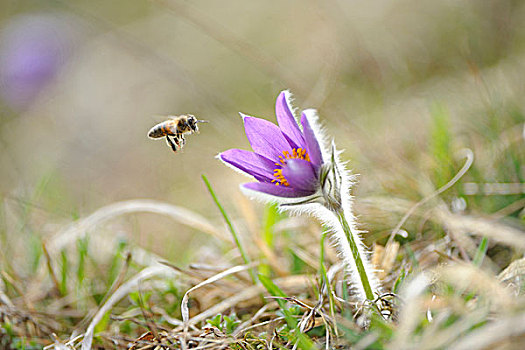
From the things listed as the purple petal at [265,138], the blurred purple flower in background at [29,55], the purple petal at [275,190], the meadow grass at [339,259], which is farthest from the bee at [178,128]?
the blurred purple flower in background at [29,55]

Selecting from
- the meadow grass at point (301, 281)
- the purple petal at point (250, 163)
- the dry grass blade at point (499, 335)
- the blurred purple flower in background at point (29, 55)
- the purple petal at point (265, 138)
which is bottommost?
the meadow grass at point (301, 281)

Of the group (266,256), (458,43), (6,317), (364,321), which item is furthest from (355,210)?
(458,43)

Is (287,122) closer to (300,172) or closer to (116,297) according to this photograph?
(300,172)

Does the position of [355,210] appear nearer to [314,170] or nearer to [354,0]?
[314,170]

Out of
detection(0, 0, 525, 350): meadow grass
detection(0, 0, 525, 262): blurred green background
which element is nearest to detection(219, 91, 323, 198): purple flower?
detection(0, 0, 525, 350): meadow grass

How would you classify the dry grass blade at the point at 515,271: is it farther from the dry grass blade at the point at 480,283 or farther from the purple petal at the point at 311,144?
the purple petal at the point at 311,144

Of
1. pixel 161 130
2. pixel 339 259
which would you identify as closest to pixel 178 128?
pixel 161 130
